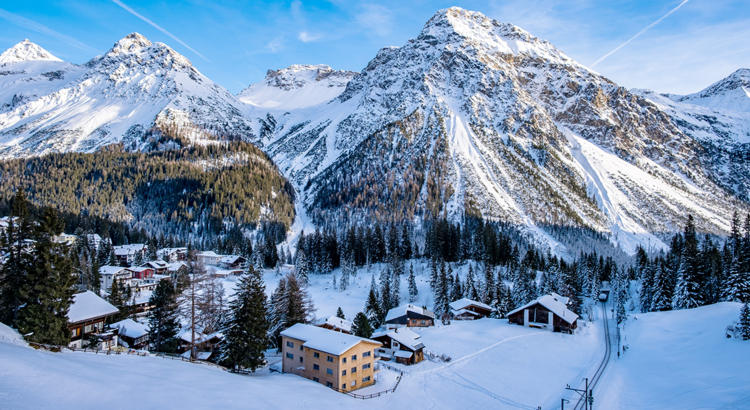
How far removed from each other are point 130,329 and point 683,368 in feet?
177

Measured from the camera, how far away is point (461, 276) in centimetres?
9656

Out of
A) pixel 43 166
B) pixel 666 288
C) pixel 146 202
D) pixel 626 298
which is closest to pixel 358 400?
pixel 666 288

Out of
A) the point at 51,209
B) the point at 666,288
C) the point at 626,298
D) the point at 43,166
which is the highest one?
the point at 43,166

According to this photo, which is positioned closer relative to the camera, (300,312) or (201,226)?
(300,312)

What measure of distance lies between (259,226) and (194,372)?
142440mm

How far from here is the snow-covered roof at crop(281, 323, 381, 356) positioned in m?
32.4

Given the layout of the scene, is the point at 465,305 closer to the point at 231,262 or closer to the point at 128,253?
the point at 231,262

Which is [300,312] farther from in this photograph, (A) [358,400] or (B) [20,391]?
(B) [20,391]

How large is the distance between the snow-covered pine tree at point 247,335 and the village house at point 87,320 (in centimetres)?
1008

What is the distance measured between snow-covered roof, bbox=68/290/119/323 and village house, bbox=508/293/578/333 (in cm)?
5171

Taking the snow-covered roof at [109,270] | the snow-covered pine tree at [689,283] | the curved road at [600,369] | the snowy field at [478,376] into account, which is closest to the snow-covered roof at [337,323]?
the snowy field at [478,376]

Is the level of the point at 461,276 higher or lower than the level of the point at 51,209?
lower

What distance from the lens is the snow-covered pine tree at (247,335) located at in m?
31.0

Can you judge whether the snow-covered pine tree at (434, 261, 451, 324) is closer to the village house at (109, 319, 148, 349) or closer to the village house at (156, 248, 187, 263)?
the village house at (109, 319, 148, 349)
